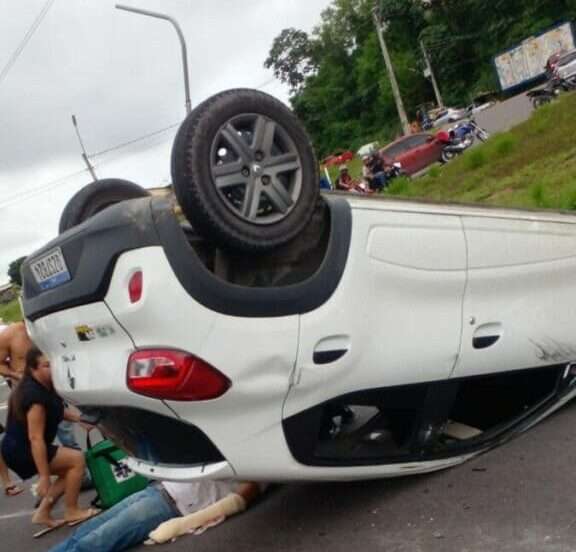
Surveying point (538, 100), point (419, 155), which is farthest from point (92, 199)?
point (538, 100)

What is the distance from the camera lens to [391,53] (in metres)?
67.4

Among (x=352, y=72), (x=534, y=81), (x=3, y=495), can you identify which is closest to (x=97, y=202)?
(x=3, y=495)

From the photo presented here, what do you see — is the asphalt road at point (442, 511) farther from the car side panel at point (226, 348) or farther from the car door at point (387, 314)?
the car side panel at point (226, 348)

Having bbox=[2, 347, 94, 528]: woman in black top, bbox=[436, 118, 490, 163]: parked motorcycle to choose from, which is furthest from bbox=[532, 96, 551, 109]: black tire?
bbox=[2, 347, 94, 528]: woman in black top

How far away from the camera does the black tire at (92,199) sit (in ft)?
15.0

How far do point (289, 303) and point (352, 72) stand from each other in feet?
254

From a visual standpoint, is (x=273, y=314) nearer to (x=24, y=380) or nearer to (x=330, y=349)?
(x=330, y=349)

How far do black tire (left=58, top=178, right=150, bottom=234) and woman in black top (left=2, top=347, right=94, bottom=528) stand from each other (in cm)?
103

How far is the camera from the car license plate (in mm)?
3758

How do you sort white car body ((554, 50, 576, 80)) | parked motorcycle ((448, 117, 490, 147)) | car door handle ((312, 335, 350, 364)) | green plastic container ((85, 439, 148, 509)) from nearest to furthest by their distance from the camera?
1. car door handle ((312, 335, 350, 364))
2. green plastic container ((85, 439, 148, 509))
3. parked motorcycle ((448, 117, 490, 147))
4. white car body ((554, 50, 576, 80))

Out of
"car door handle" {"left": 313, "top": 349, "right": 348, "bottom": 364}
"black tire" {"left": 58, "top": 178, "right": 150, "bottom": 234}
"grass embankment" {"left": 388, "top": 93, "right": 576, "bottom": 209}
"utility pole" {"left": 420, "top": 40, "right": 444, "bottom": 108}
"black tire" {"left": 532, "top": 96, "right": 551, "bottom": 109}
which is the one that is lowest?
"grass embankment" {"left": 388, "top": 93, "right": 576, "bottom": 209}

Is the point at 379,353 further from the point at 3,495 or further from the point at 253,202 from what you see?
the point at 3,495

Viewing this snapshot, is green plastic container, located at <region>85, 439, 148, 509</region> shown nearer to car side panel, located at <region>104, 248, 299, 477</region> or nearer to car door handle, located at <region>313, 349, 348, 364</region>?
car side panel, located at <region>104, 248, 299, 477</region>

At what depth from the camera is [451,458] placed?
4344 mm
